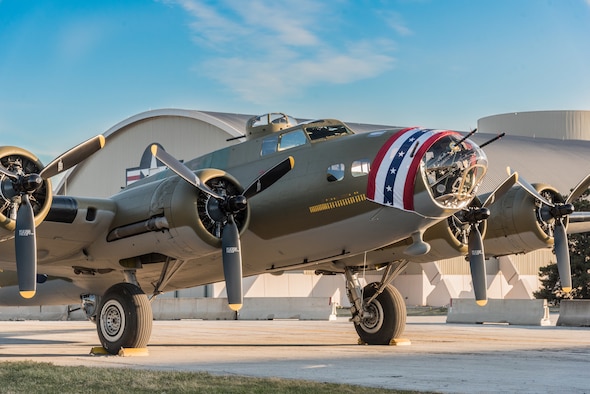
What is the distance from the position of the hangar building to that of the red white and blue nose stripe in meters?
31.0

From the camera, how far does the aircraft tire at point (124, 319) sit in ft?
58.4

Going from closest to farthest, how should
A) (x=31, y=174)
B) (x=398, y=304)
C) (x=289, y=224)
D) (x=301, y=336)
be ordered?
(x=31, y=174) → (x=289, y=224) → (x=398, y=304) → (x=301, y=336)

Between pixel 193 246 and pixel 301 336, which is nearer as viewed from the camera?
pixel 193 246

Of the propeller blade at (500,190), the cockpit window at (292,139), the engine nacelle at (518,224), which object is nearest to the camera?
the cockpit window at (292,139)

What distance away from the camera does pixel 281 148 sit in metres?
19.1

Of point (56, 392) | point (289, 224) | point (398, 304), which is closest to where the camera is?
point (56, 392)

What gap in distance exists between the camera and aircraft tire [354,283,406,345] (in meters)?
21.1

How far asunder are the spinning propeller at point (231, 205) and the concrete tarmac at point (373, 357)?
64.0 inches

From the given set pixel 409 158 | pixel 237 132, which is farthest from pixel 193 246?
pixel 237 132

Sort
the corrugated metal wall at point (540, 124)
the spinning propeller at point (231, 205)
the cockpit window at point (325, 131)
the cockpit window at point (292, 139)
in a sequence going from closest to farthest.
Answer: the spinning propeller at point (231, 205)
the cockpit window at point (325, 131)
the cockpit window at point (292, 139)
the corrugated metal wall at point (540, 124)

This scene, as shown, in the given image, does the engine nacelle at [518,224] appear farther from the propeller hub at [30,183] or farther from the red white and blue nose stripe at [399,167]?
the propeller hub at [30,183]

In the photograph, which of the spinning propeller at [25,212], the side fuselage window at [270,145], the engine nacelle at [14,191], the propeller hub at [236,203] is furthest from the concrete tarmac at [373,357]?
the side fuselage window at [270,145]

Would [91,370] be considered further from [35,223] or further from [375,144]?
[375,144]

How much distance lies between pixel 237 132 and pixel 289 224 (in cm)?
3206
